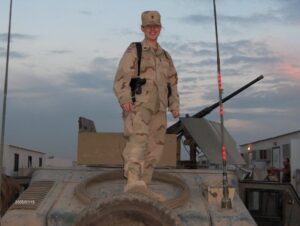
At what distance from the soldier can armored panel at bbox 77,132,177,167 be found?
0.99 meters

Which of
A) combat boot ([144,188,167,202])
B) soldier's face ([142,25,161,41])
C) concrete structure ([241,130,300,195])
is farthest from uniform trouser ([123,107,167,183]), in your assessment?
concrete structure ([241,130,300,195])

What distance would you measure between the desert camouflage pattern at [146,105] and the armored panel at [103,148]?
102cm

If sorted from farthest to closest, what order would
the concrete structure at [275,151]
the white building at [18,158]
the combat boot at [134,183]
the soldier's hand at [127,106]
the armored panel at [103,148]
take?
the concrete structure at [275,151], the white building at [18,158], the armored panel at [103,148], the soldier's hand at [127,106], the combat boot at [134,183]

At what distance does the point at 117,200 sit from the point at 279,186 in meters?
3.23

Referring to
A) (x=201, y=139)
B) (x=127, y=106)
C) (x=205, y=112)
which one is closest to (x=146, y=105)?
(x=127, y=106)

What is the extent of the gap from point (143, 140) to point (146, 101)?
0.32 metres

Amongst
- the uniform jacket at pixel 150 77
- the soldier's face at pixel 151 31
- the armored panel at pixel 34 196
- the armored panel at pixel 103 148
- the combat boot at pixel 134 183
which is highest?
the soldier's face at pixel 151 31

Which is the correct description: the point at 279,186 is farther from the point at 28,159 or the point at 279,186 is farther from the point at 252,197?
the point at 28,159

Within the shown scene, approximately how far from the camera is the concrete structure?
67.5ft

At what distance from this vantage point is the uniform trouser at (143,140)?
505 cm

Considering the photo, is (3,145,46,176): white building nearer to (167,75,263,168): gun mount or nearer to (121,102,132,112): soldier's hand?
(167,75,263,168): gun mount

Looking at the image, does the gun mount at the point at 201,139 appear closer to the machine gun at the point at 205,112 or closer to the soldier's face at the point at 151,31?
the machine gun at the point at 205,112

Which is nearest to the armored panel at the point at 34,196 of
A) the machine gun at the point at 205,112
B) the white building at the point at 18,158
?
the machine gun at the point at 205,112

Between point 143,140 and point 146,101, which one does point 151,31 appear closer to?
point 146,101
